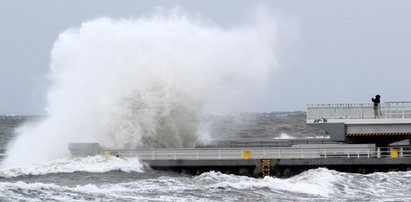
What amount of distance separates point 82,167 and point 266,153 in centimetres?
722

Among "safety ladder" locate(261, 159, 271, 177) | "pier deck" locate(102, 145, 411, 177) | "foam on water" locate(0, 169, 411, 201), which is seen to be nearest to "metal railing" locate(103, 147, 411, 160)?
"pier deck" locate(102, 145, 411, 177)

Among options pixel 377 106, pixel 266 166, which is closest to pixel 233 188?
pixel 266 166

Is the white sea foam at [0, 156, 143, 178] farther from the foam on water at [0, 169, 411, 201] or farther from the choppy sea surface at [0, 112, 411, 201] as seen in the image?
the foam on water at [0, 169, 411, 201]

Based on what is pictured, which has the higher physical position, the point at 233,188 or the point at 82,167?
the point at 82,167

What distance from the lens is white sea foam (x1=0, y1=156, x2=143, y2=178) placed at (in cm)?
3317

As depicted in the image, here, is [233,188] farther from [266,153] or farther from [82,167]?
[82,167]

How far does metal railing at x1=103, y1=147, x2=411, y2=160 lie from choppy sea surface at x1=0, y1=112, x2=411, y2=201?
0.93 metres

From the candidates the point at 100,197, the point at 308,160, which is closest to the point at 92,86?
the point at 308,160

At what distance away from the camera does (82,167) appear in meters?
33.8

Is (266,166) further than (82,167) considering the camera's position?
No

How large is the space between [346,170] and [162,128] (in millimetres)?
10362

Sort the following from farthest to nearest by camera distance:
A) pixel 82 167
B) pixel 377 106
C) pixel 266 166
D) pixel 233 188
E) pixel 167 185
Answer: pixel 377 106 → pixel 82 167 → pixel 266 166 → pixel 167 185 → pixel 233 188

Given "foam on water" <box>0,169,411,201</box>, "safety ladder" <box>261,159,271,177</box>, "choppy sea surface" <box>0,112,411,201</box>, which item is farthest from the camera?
"safety ladder" <box>261,159,271,177</box>

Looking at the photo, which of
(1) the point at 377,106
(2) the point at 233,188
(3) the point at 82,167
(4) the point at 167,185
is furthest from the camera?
(1) the point at 377,106
